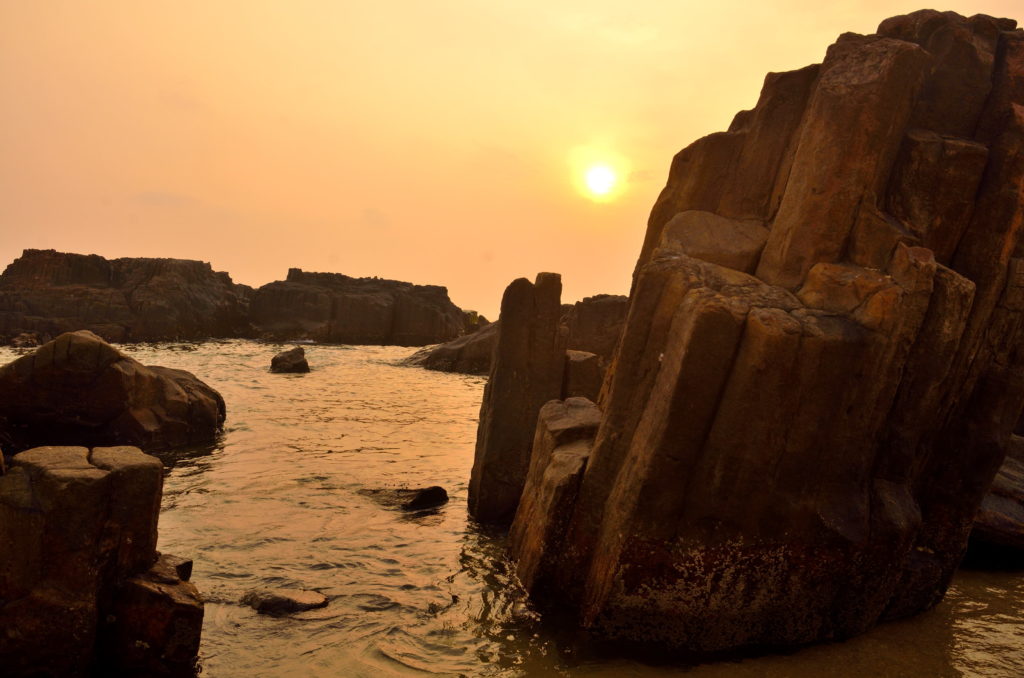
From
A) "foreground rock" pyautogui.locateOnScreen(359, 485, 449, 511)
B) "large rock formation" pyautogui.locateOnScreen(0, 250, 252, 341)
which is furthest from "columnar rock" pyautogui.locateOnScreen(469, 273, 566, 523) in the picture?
"large rock formation" pyautogui.locateOnScreen(0, 250, 252, 341)

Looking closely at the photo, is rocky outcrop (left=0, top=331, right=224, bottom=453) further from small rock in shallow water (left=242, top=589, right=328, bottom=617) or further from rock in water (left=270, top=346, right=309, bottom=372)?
rock in water (left=270, top=346, right=309, bottom=372)

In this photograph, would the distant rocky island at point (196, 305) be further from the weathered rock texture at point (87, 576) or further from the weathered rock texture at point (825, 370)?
the weathered rock texture at point (825, 370)

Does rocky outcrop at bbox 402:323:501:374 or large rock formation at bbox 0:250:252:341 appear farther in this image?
large rock formation at bbox 0:250:252:341

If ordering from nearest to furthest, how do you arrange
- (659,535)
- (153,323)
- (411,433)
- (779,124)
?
(659,535) → (779,124) → (411,433) → (153,323)

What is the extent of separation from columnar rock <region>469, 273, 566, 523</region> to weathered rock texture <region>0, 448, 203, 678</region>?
18.6ft

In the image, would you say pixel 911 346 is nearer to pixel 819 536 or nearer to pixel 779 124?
pixel 819 536

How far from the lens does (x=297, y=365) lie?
33625 millimetres

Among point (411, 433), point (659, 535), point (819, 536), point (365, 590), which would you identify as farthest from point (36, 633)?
point (411, 433)

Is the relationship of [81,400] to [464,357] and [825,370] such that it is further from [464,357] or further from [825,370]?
[464,357]

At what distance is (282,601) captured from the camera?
25.3 ft

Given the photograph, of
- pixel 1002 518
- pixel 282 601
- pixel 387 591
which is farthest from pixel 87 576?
pixel 1002 518

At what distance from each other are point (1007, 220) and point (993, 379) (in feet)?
5.70

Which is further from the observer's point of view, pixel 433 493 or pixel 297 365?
pixel 297 365

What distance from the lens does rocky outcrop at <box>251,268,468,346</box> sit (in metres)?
63.2
